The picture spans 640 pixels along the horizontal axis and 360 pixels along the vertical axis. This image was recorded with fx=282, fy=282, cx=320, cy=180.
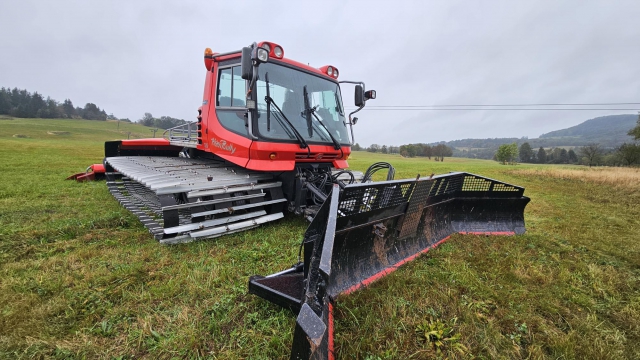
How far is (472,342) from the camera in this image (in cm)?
179

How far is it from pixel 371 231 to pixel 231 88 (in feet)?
10.9

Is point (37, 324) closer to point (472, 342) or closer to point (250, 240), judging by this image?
point (250, 240)

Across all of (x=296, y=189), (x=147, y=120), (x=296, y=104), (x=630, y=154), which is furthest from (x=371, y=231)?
(x=147, y=120)

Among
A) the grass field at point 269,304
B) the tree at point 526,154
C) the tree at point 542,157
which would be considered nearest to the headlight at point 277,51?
the grass field at point 269,304

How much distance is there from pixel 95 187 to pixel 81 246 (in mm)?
4999

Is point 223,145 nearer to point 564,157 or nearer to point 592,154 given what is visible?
point 592,154

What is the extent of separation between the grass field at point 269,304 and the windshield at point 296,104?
152 centimetres

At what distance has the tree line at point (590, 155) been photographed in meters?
31.4

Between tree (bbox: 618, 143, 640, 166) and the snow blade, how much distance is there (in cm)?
4189

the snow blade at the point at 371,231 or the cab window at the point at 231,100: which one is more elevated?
the cab window at the point at 231,100

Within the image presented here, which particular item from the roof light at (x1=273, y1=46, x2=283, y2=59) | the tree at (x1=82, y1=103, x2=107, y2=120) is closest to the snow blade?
the roof light at (x1=273, y1=46, x2=283, y2=59)

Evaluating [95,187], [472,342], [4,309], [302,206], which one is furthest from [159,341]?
[95,187]

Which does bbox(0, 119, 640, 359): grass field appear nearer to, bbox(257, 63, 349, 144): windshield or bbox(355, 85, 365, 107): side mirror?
bbox(257, 63, 349, 144): windshield

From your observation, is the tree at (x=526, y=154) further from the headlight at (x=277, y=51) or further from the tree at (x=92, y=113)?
the tree at (x=92, y=113)
